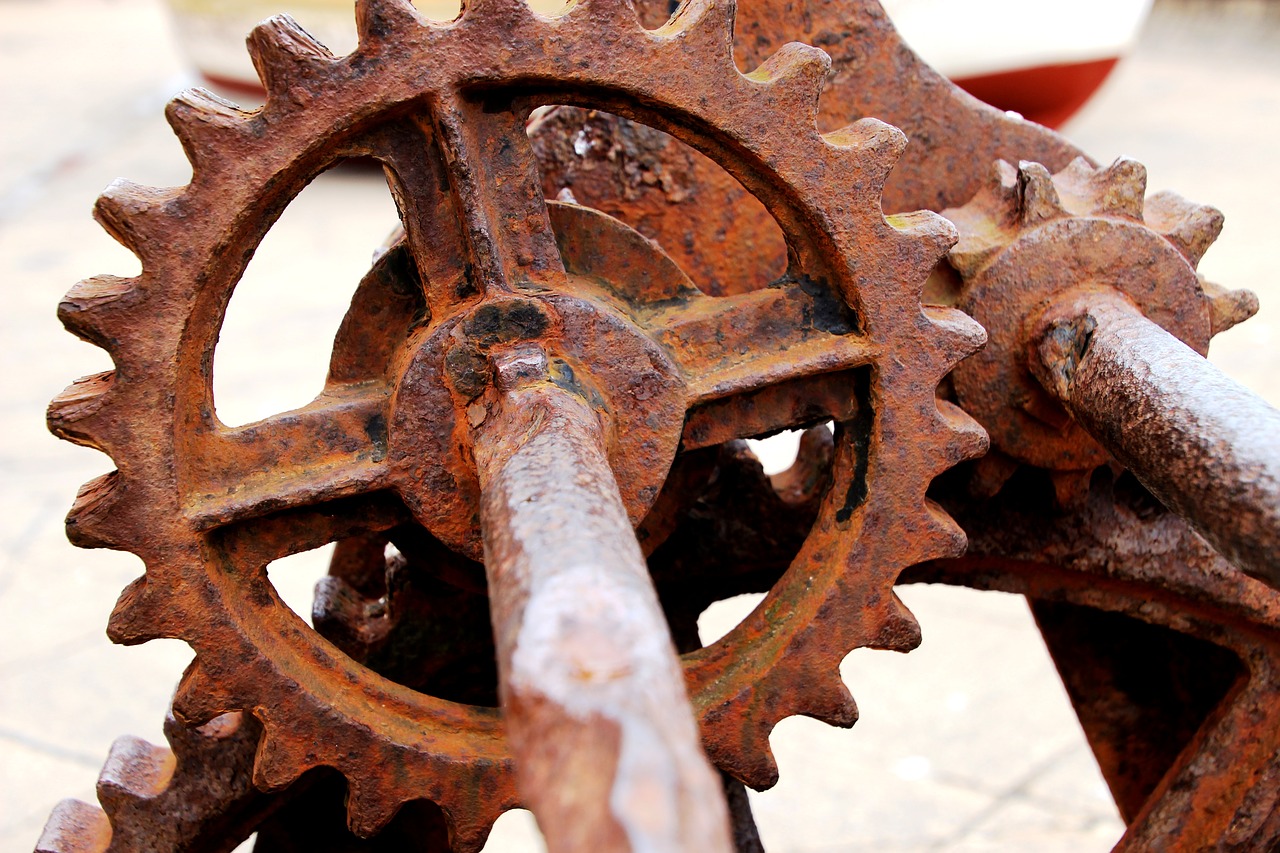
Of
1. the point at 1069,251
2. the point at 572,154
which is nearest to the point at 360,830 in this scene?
the point at 572,154

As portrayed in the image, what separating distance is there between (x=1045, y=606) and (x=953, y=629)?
185cm

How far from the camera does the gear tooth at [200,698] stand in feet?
4.30

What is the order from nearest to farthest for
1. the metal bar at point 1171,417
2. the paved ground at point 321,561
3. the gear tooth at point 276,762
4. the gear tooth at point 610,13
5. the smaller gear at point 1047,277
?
the metal bar at point 1171,417 → the gear tooth at point 610,13 → the gear tooth at point 276,762 → the smaller gear at point 1047,277 → the paved ground at point 321,561

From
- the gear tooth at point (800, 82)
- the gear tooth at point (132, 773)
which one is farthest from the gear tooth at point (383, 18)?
the gear tooth at point (132, 773)

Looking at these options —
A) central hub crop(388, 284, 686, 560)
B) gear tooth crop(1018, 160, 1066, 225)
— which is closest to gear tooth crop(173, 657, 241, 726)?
central hub crop(388, 284, 686, 560)

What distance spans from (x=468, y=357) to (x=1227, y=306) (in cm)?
88

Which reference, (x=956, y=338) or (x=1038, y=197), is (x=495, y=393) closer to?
(x=956, y=338)

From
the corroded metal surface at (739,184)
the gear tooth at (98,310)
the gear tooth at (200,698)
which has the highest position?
the corroded metal surface at (739,184)

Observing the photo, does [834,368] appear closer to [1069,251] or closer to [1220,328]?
[1069,251]

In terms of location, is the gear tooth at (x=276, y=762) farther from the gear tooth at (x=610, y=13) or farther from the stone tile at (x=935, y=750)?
the stone tile at (x=935, y=750)

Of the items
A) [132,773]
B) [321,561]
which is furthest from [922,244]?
[321,561]

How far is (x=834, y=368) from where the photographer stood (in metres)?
1.38

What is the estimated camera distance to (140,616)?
4.22 feet

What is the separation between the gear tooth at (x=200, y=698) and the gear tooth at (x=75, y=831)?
453 mm
